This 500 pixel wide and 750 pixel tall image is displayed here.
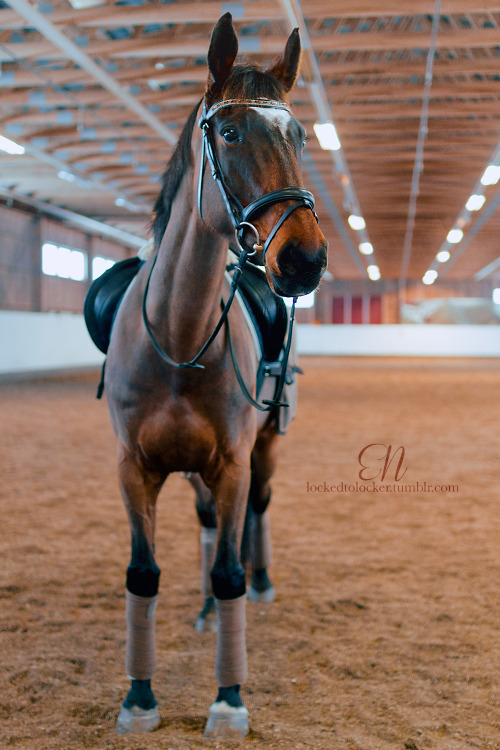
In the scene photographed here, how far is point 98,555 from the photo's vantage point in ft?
12.7

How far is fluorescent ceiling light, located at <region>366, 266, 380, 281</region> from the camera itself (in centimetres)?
3288

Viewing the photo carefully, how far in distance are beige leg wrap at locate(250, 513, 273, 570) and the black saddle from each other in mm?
1016

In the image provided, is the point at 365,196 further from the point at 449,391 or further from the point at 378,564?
the point at 378,564

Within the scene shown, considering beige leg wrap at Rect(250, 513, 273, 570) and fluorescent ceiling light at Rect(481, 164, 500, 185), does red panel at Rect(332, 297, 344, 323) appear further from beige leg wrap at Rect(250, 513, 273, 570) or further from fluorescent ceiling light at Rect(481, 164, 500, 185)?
beige leg wrap at Rect(250, 513, 273, 570)

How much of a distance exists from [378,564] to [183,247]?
242 cm

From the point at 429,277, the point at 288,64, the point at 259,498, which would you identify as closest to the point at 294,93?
the point at 259,498

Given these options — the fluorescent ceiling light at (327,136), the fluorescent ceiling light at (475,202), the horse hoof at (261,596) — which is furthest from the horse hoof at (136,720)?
the fluorescent ceiling light at (475,202)

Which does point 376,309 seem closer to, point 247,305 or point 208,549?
point 208,549

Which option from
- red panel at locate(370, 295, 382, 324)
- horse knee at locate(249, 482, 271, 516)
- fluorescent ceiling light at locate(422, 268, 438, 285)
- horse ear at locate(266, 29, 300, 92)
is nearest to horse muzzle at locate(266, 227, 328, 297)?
horse ear at locate(266, 29, 300, 92)

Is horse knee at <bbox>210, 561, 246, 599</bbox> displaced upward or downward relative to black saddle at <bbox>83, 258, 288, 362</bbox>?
downward

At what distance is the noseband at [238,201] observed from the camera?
5.48 ft

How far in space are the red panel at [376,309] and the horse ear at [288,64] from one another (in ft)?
A: 119

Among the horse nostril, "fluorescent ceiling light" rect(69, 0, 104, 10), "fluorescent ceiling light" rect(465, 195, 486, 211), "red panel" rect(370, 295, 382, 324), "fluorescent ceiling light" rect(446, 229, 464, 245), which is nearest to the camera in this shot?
the horse nostril

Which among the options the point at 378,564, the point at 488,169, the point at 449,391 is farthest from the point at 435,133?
the point at 378,564
